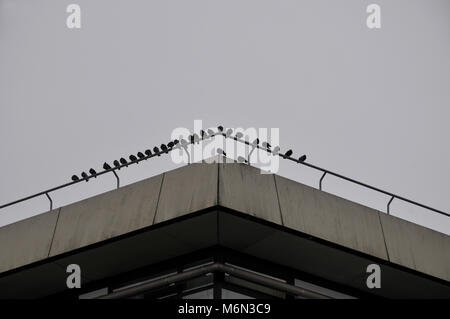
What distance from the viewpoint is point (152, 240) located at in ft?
53.2

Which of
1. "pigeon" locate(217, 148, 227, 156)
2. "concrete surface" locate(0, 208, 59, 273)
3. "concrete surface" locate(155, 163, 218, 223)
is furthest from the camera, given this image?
"concrete surface" locate(0, 208, 59, 273)

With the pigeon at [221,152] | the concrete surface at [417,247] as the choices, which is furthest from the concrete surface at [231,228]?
the pigeon at [221,152]

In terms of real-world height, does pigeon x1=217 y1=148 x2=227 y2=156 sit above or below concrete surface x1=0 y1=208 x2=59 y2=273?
above

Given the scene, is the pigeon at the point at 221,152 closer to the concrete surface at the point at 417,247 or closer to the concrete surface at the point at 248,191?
the concrete surface at the point at 248,191

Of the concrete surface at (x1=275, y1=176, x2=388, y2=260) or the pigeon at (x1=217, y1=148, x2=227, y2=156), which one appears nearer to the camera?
the concrete surface at (x1=275, y1=176, x2=388, y2=260)

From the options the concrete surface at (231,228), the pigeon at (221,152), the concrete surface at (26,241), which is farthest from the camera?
the concrete surface at (26,241)

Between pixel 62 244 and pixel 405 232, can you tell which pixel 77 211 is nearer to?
pixel 62 244

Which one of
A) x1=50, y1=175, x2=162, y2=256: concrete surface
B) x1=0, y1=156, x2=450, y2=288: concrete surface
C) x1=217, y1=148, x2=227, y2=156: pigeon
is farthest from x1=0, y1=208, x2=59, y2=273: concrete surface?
x1=217, y1=148, x2=227, y2=156: pigeon

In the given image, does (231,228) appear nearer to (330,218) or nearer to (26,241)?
(330,218)

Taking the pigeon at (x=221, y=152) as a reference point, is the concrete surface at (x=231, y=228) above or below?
below

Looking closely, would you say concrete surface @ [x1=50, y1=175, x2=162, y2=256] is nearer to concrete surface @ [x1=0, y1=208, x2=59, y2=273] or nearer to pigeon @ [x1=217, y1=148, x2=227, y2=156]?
concrete surface @ [x1=0, y1=208, x2=59, y2=273]

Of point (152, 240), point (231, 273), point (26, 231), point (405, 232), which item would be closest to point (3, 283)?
point (26, 231)
